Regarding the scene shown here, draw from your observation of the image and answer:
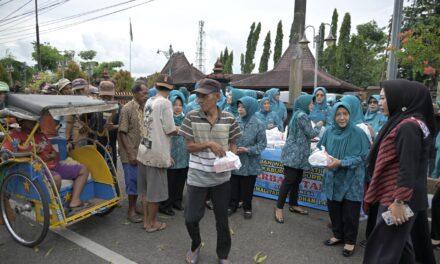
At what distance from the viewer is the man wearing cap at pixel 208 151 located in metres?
2.82

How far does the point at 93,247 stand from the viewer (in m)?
3.43

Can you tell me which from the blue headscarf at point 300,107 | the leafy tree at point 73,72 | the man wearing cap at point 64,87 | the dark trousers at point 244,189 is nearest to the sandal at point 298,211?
the dark trousers at point 244,189

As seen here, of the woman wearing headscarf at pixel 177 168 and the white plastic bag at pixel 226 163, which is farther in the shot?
the woman wearing headscarf at pixel 177 168

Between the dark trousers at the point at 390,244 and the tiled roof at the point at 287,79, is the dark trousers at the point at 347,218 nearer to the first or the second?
the dark trousers at the point at 390,244

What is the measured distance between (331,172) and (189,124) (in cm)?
178

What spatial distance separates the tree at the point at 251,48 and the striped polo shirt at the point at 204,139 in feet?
132

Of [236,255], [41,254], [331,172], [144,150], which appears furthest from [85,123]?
[331,172]

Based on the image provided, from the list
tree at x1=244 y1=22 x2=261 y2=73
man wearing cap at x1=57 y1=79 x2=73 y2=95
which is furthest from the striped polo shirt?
tree at x1=244 y1=22 x2=261 y2=73

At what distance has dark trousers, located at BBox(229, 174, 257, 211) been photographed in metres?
4.41

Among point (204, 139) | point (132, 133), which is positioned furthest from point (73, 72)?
point (204, 139)

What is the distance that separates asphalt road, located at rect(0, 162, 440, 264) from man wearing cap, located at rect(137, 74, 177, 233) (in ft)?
1.74

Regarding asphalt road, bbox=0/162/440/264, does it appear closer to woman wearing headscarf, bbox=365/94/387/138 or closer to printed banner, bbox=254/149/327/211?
printed banner, bbox=254/149/327/211

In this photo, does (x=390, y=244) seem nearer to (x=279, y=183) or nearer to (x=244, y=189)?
(x=244, y=189)

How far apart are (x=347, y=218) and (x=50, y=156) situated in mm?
3552
